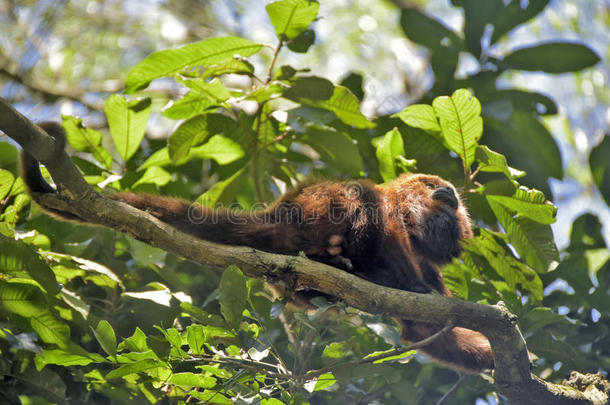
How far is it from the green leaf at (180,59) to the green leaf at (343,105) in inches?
19.4

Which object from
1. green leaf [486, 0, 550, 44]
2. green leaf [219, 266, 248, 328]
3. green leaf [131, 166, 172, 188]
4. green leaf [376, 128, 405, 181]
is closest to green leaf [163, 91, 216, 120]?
green leaf [131, 166, 172, 188]

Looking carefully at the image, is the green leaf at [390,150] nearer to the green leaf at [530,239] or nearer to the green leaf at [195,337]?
the green leaf at [530,239]

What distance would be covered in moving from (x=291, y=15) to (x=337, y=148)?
0.80 metres

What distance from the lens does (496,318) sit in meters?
2.52

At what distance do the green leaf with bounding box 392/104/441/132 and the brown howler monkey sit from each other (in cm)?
36

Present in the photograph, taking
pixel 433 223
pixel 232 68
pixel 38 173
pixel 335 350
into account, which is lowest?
pixel 335 350

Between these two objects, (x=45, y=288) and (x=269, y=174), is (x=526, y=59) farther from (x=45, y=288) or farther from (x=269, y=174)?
(x=45, y=288)

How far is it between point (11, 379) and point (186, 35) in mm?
4257

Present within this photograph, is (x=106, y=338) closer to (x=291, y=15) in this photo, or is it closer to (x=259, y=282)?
(x=259, y=282)

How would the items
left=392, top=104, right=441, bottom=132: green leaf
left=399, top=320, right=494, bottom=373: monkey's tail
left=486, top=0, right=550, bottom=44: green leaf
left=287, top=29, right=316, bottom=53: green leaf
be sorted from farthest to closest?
left=486, top=0, right=550, bottom=44: green leaf < left=287, top=29, right=316, bottom=53: green leaf < left=399, top=320, right=494, bottom=373: monkey's tail < left=392, top=104, right=441, bottom=132: green leaf

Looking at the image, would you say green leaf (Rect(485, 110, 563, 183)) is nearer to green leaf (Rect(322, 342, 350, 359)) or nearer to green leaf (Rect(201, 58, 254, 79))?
green leaf (Rect(201, 58, 254, 79))

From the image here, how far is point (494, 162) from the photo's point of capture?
2619 millimetres

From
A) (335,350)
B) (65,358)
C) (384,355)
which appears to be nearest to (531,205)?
(384,355)

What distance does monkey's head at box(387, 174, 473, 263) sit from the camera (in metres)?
3.11
